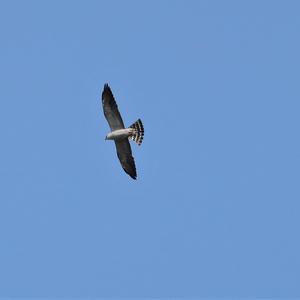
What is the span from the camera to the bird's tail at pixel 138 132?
6700 cm

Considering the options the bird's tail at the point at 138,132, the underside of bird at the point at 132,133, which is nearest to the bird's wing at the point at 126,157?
the underside of bird at the point at 132,133

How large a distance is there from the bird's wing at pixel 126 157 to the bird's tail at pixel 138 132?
19.3 inches

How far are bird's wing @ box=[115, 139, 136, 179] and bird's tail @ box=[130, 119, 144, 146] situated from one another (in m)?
0.49

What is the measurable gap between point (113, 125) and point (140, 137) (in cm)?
122

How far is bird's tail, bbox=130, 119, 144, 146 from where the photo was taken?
67000mm

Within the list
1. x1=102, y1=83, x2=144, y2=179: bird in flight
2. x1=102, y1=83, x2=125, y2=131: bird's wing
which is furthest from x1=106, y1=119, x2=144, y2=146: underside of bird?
x1=102, y1=83, x2=125, y2=131: bird's wing

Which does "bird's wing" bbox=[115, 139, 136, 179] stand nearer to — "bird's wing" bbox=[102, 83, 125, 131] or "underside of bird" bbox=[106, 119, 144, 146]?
"underside of bird" bbox=[106, 119, 144, 146]

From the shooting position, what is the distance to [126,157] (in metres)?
68.3

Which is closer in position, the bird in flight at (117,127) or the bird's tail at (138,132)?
the bird in flight at (117,127)

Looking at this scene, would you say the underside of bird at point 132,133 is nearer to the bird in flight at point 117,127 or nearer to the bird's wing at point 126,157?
the bird in flight at point 117,127

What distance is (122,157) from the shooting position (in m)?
68.4

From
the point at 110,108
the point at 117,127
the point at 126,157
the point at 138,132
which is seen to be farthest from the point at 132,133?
the point at 126,157

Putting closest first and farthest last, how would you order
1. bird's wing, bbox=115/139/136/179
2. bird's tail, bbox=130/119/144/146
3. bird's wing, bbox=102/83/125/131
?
bird's wing, bbox=102/83/125/131, bird's tail, bbox=130/119/144/146, bird's wing, bbox=115/139/136/179

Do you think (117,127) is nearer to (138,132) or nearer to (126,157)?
(138,132)
